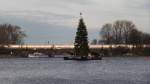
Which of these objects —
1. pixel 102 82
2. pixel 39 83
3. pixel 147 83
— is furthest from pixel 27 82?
pixel 147 83

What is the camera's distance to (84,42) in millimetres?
175750

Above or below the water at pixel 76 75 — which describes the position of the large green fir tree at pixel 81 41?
above

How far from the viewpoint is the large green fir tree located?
175 m

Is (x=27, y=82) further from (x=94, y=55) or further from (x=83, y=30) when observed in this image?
(x=94, y=55)

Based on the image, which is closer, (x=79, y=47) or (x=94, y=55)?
(x=79, y=47)

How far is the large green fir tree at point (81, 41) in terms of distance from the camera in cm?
17525

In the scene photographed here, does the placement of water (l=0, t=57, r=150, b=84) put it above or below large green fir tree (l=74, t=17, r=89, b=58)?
below

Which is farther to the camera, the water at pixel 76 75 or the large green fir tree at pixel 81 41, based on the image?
the large green fir tree at pixel 81 41

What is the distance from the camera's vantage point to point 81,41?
176000mm

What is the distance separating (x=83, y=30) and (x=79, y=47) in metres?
5.52

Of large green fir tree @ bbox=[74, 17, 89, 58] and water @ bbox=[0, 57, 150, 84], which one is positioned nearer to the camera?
water @ bbox=[0, 57, 150, 84]

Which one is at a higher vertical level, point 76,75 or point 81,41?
point 81,41

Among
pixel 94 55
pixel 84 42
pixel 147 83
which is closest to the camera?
pixel 147 83

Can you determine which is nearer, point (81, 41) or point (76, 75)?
point (76, 75)
